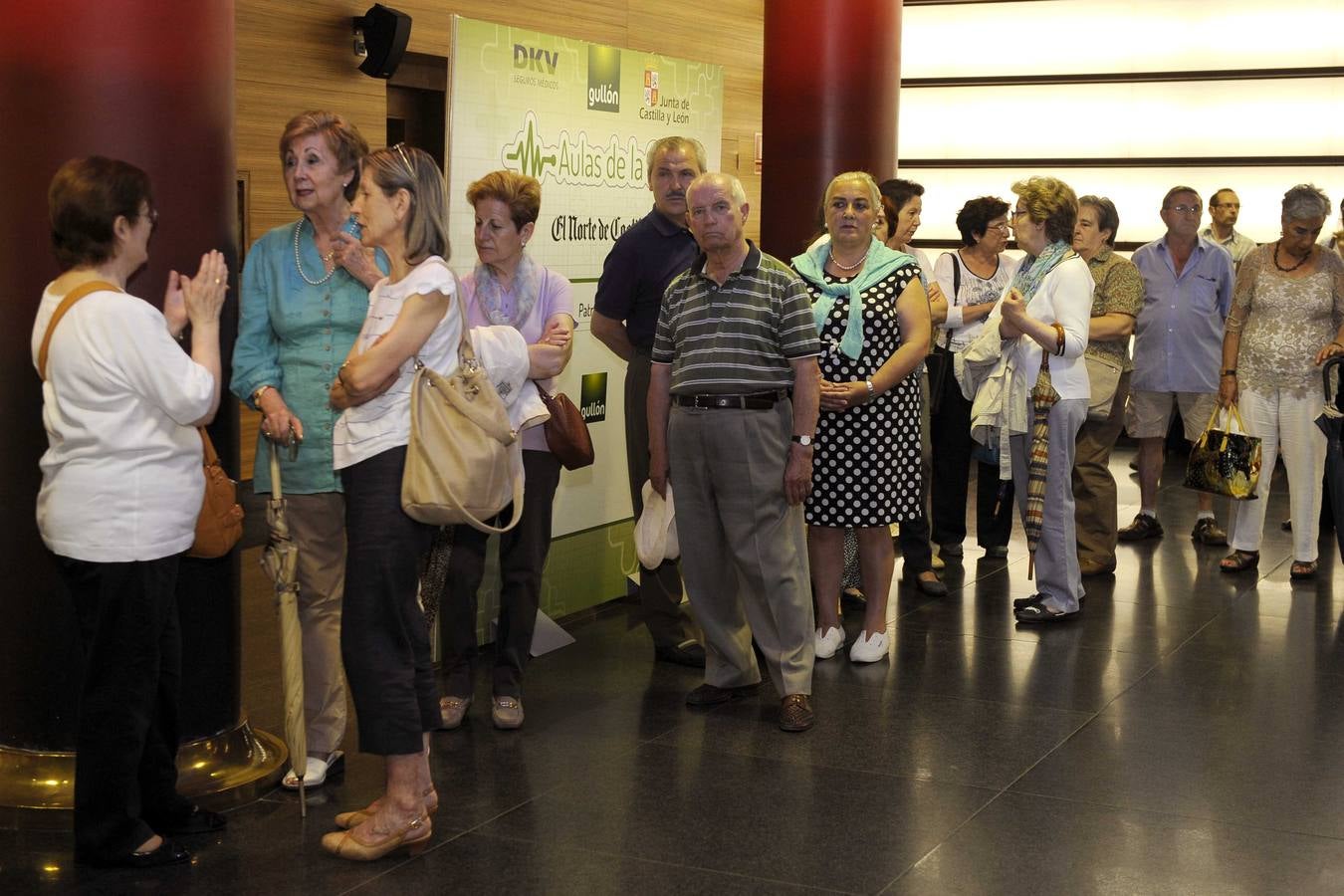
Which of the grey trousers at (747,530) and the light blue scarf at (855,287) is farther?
the light blue scarf at (855,287)

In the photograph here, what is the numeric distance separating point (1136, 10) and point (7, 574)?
9435mm

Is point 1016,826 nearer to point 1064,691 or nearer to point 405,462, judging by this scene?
point 1064,691

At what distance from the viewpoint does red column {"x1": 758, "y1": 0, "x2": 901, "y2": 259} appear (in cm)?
783

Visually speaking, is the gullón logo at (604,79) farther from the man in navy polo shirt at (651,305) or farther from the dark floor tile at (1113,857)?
the dark floor tile at (1113,857)

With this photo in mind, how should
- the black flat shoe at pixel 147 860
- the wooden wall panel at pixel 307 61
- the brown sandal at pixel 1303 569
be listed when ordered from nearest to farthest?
1. the black flat shoe at pixel 147 860
2. the brown sandal at pixel 1303 569
3. the wooden wall panel at pixel 307 61

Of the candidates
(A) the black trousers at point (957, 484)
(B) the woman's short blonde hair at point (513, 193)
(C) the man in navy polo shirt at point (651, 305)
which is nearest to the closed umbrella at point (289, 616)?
(B) the woman's short blonde hair at point (513, 193)

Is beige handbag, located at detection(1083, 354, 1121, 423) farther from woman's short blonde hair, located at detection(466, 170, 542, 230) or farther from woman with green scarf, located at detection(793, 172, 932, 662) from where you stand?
woman's short blonde hair, located at detection(466, 170, 542, 230)

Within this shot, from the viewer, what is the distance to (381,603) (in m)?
3.55

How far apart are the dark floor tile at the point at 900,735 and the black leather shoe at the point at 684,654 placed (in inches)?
17.3

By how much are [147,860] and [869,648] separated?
8.88ft

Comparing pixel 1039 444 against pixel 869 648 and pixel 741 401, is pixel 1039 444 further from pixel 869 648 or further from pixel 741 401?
pixel 741 401

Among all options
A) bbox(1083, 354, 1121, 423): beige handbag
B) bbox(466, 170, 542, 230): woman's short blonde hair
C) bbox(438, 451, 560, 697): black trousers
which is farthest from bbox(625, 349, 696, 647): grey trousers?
bbox(1083, 354, 1121, 423): beige handbag

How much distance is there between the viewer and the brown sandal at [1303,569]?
6.98m

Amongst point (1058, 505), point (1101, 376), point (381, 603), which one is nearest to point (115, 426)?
point (381, 603)
